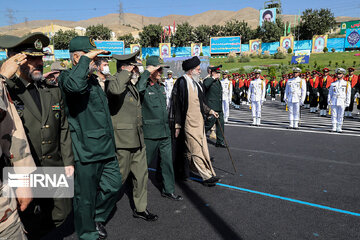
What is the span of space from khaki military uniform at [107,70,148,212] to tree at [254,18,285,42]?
65.6m

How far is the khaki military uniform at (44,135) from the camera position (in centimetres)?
239

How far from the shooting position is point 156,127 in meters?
4.06

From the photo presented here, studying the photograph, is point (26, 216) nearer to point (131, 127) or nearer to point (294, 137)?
point (131, 127)

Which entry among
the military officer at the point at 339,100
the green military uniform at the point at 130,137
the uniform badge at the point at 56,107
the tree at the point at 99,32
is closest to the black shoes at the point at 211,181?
the green military uniform at the point at 130,137

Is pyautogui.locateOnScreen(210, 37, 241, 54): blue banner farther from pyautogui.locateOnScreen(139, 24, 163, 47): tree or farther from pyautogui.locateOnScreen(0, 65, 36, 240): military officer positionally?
pyautogui.locateOnScreen(0, 65, 36, 240): military officer

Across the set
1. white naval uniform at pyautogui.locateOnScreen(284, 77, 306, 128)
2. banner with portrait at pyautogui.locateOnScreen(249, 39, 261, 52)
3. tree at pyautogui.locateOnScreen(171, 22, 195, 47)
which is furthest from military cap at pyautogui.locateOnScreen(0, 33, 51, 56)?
tree at pyautogui.locateOnScreen(171, 22, 195, 47)

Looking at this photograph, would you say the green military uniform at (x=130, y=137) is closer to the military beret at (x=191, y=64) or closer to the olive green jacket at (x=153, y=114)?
the olive green jacket at (x=153, y=114)

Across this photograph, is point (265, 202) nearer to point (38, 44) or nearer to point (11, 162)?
point (11, 162)

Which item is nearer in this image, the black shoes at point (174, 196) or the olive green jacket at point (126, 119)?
the olive green jacket at point (126, 119)

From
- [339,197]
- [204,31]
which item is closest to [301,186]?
[339,197]

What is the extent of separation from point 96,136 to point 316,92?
48.2ft

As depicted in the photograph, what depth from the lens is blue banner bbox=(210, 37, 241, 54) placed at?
1971 inches

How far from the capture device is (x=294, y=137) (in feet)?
27.6

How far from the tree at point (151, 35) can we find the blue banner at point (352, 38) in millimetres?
39269
